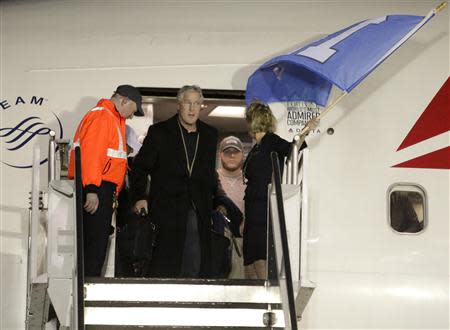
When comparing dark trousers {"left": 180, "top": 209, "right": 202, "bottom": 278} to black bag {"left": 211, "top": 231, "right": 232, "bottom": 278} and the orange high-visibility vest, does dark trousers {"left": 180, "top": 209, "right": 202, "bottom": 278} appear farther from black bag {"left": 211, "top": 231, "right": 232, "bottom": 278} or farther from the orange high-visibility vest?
the orange high-visibility vest

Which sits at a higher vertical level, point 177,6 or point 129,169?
point 177,6

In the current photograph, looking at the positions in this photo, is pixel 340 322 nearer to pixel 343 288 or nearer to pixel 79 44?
pixel 343 288

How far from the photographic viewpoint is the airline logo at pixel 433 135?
7.67 meters

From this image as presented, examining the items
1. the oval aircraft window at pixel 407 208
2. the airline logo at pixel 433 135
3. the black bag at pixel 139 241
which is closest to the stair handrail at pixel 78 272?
the black bag at pixel 139 241

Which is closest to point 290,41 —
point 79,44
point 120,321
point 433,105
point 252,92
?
point 252,92

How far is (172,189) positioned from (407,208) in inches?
88.2

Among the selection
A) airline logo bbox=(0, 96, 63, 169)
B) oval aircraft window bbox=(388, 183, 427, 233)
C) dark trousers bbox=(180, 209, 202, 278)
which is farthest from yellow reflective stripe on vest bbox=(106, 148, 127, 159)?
oval aircraft window bbox=(388, 183, 427, 233)

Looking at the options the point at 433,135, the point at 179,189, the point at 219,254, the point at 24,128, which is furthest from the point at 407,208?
the point at 24,128

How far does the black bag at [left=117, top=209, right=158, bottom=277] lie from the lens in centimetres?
646

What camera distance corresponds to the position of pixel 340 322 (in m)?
7.36

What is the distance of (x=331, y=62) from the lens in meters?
7.12

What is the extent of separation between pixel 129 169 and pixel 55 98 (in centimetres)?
130

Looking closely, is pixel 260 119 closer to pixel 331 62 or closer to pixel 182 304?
pixel 331 62

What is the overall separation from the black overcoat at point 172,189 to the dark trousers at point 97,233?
35cm
